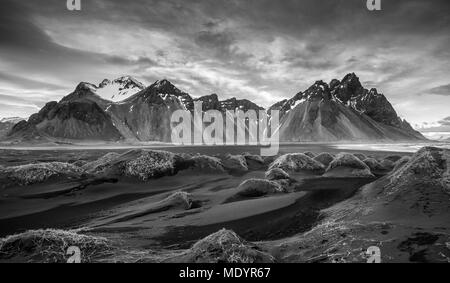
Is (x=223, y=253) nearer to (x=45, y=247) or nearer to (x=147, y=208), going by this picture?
(x=45, y=247)

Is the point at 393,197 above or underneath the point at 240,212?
above

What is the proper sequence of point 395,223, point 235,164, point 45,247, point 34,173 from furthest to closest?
point 235,164 → point 34,173 → point 395,223 → point 45,247

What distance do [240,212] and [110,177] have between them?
9676mm

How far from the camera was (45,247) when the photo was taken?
6691 millimetres

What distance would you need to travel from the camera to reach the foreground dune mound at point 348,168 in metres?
21.3

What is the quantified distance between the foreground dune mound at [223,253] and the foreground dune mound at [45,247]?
1.96m

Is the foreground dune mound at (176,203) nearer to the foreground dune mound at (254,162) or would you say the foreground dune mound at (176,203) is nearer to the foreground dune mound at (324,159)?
the foreground dune mound at (254,162)

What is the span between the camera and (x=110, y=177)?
732 inches

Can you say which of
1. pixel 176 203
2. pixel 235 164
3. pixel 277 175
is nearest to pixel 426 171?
pixel 277 175

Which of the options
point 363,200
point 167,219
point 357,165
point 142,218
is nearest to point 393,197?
point 363,200

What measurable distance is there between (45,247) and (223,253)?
380cm
